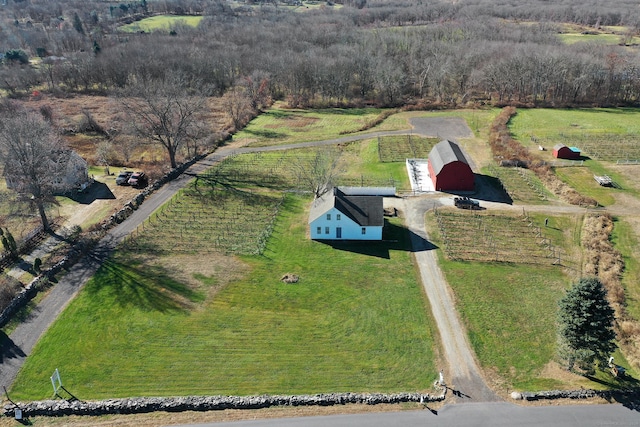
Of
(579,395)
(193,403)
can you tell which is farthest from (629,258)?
(193,403)

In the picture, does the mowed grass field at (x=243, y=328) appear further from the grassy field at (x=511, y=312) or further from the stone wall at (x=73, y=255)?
the stone wall at (x=73, y=255)

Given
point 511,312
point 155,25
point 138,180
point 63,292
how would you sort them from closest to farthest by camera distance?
point 511,312
point 63,292
point 138,180
point 155,25

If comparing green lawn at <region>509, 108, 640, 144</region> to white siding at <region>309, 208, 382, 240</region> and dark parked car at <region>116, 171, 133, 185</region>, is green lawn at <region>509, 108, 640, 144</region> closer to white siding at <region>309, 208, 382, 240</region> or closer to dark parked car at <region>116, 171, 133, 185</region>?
white siding at <region>309, 208, 382, 240</region>

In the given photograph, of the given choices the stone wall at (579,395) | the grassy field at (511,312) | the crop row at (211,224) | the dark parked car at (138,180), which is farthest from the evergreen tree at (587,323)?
the dark parked car at (138,180)

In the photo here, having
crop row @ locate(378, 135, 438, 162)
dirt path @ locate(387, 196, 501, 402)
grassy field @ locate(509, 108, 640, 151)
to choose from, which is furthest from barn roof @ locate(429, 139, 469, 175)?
grassy field @ locate(509, 108, 640, 151)

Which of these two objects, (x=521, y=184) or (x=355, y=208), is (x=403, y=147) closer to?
(x=521, y=184)

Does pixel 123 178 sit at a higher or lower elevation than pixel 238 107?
lower

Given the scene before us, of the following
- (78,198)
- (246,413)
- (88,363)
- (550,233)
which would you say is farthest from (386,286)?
(78,198)
